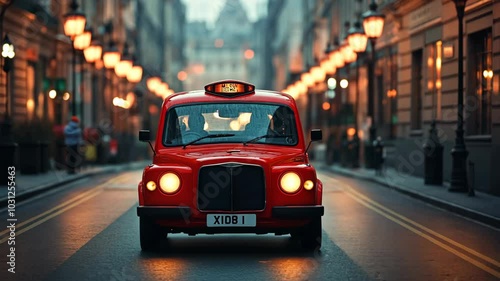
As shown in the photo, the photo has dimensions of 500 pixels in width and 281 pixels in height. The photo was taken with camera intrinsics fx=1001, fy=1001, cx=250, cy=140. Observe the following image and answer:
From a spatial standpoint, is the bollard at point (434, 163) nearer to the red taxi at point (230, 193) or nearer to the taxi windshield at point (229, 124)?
the taxi windshield at point (229, 124)

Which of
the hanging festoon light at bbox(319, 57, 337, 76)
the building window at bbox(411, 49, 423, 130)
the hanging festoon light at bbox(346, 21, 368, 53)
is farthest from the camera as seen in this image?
the hanging festoon light at bbox(319, 57, 337, 76)

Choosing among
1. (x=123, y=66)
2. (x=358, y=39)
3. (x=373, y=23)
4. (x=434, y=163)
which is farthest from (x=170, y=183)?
(x=123, y=66)

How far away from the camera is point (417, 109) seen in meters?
32.5

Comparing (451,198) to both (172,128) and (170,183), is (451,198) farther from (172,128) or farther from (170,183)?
(170,183)

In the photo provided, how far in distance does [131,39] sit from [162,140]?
199ft

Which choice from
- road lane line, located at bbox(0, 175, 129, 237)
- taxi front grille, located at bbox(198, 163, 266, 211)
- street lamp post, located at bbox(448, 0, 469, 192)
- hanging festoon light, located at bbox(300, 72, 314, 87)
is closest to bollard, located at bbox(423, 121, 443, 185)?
street lamp post, located at bbox(448, 0, 469, 192)

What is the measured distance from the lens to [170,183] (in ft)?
37.0

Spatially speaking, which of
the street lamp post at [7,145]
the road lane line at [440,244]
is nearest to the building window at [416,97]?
the road lane line at [440,244]

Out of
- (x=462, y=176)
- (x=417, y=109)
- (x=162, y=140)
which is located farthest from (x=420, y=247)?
(x=417, y=109)

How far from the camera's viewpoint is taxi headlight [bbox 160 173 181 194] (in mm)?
11234

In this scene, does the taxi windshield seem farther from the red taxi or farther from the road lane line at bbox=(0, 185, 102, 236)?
the road lane line at bbox=(0, 185, 102, 236)

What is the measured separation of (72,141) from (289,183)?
21.6m

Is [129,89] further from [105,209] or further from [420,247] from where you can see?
[420,247]

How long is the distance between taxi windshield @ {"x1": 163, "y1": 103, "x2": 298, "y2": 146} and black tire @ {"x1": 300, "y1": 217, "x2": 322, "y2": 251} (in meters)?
1.25
